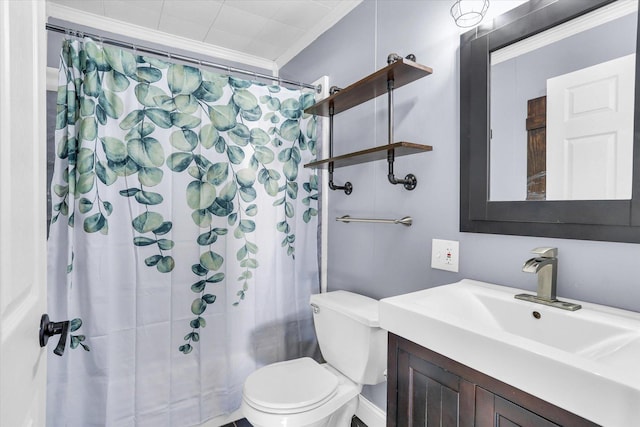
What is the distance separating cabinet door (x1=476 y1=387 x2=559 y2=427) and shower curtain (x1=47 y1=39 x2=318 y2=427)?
53.8 inches

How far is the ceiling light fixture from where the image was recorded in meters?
1.25

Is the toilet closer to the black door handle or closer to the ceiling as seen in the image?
the black door handle

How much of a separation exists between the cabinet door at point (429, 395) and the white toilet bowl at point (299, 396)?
0.47 m

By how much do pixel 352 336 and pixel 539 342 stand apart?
790 millimetres

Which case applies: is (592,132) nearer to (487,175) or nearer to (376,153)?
(487,175)

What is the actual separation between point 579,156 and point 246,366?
1823 mm

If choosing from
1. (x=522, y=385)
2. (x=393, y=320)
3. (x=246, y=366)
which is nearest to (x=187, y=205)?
(x=246, y=366)

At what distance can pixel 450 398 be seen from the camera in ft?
2.79

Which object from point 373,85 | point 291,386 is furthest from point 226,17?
point 291,386

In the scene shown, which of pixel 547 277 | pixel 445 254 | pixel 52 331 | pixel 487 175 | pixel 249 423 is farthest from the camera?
pixel 249 423

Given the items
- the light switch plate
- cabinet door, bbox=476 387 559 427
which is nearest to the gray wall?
the light switch plate

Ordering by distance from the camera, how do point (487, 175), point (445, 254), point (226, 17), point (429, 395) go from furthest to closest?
point (226, 17)
point (445, 254)
point (487, 175)
point (429, 395)

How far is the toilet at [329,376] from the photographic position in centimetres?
132

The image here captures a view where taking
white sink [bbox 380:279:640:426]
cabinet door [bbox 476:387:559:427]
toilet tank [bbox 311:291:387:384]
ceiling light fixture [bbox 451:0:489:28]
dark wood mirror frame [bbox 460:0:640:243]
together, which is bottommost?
toilet tank [bbox 311:291:387:384]
